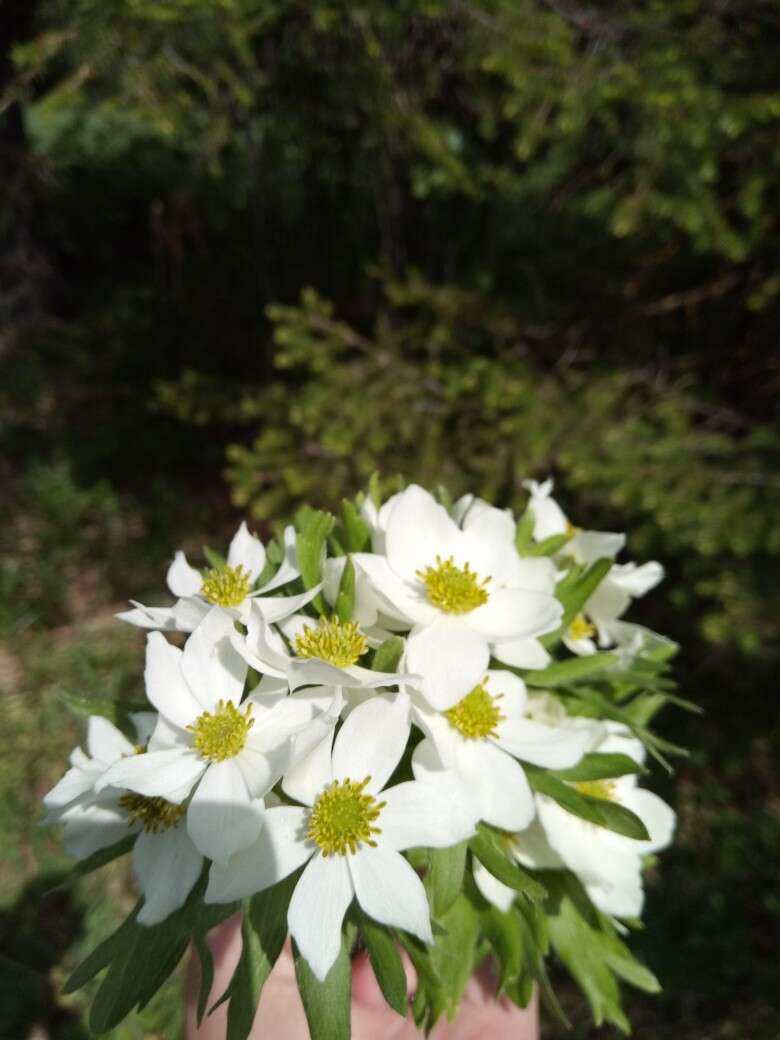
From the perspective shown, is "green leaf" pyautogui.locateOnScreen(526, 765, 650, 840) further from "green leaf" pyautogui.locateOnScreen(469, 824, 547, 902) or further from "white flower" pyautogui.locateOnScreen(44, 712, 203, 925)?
"white flower" pyautogui.locateOnScreen(44, 712, 203, 925)

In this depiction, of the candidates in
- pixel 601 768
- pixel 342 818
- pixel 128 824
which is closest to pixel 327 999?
pixel 342 818

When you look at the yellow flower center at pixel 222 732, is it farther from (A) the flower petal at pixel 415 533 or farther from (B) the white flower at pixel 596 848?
(B) the white flower at pixel 596 848

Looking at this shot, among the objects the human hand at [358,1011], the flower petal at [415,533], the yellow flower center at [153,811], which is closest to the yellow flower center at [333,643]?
the flower petal at [415,533]

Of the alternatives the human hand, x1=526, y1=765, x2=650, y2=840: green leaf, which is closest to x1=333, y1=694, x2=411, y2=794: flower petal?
x1=526, y1=765, x2=650, y2=840: green leaf

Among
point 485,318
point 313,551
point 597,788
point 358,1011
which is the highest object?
point 485,318

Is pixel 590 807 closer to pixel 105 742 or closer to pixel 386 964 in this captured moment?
pixel 386 964

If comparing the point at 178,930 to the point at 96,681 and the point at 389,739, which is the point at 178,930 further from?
the point at 96,681

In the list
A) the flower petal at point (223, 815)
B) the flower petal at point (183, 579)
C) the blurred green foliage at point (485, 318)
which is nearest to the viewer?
the flower petal at point (223, 815)
